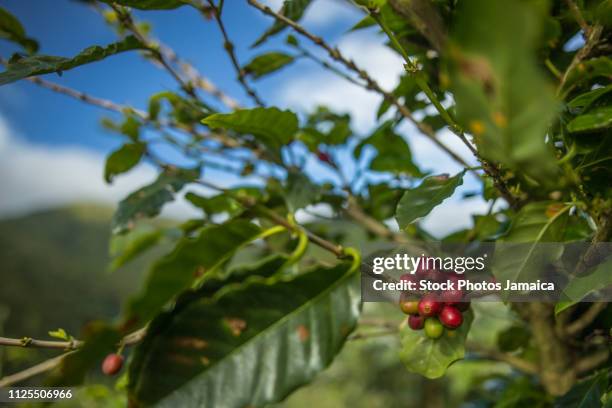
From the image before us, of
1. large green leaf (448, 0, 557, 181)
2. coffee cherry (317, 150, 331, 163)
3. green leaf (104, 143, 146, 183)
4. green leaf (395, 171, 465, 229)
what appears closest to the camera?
large green leaf (448, 0, 557, 181)

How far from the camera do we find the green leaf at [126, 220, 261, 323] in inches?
18.4

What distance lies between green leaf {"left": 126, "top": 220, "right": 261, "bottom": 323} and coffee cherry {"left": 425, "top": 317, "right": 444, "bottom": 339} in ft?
1.35

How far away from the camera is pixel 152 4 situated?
875 millimetres

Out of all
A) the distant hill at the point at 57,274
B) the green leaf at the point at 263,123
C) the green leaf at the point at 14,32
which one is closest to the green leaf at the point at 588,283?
the green leaf at the point at 263,123

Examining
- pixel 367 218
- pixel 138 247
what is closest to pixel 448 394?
pixel 367 218

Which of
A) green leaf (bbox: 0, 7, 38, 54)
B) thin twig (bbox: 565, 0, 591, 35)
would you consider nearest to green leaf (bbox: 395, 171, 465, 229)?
thin twig (bbox: 565, 0, 591, 35)

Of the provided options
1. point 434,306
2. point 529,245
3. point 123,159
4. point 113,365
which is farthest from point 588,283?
point 123,159

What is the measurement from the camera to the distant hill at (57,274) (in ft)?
46.4

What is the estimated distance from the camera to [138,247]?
128cm

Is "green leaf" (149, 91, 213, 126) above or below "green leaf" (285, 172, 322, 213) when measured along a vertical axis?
above

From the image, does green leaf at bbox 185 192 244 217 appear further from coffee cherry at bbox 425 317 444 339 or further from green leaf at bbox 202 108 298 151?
coffee cherry at bbox 425 317 444 339

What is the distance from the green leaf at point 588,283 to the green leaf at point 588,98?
276 mm

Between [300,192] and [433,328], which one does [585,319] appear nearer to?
[433,328]

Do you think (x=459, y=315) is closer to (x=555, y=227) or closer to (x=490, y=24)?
(x=555, y=227)
